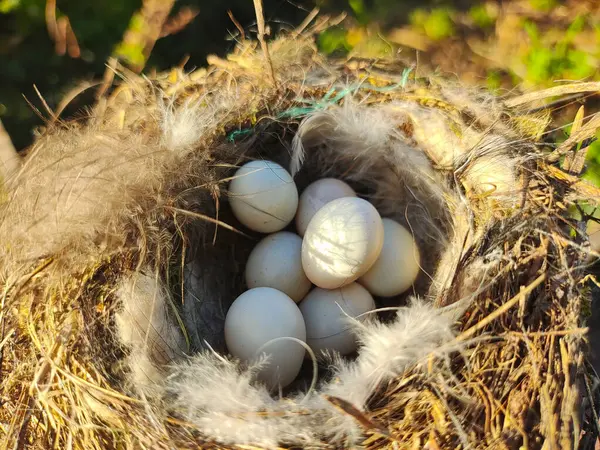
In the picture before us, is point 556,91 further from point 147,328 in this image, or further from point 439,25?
point 439,25

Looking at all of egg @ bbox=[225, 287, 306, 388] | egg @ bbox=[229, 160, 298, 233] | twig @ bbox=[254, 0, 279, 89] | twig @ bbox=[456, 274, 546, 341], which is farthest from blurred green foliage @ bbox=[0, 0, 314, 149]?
twig @ bbox=[456, 274, 546, 341]

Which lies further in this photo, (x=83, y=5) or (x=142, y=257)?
(x=83, y=5)

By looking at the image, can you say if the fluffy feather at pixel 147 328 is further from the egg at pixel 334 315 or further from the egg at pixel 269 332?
the egg at pixel 334 315

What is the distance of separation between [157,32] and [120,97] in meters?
0.20

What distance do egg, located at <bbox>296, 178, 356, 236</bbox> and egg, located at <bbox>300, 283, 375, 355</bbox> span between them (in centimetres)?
16

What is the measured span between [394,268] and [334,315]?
0.14 m

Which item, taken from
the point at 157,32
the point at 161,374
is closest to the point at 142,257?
the point at 161,374

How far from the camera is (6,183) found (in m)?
1.04

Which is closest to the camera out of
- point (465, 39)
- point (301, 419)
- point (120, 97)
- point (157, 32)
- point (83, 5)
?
point (301, 419)

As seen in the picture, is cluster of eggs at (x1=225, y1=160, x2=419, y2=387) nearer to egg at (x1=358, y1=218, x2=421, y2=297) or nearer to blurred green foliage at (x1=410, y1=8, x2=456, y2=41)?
egg at (x1=358, y1=218, x2=421, y2=297)

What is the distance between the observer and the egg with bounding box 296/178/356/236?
1151 millimetres

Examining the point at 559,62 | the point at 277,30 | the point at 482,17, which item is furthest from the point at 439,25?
the point at 277,30

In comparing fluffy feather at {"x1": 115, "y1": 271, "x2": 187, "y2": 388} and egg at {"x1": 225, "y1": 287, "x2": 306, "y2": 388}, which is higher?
fluffy feather at {"x1": 115, "y1": 271, "x2": 187, "y2": 388}

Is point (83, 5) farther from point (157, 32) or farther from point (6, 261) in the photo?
point (6, 261)
